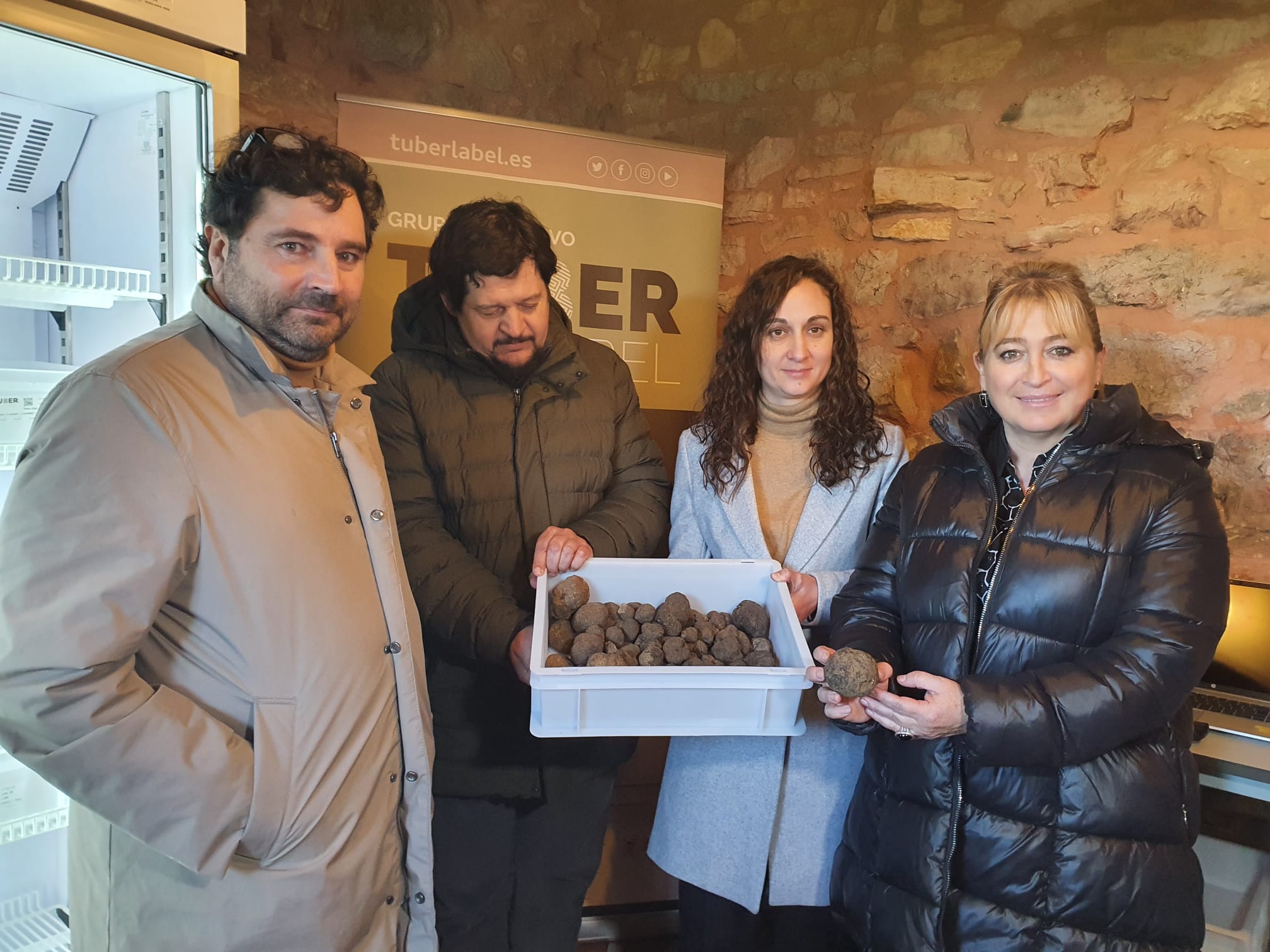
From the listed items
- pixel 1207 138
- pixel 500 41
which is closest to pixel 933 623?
pixel 1207 138

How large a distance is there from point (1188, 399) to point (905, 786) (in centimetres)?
134

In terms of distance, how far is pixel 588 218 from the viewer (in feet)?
8.39

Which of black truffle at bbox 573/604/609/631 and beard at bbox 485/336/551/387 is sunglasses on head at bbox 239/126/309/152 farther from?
black truffle at bbox 573/604/609/631

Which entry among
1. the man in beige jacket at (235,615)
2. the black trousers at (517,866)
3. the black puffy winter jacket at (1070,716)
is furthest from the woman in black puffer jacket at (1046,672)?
the man in beige jacket at (235,615)

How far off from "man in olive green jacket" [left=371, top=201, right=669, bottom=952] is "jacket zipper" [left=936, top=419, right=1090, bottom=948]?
2.45 ft

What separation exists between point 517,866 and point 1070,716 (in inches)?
49.4

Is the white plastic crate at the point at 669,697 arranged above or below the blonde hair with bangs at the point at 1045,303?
below

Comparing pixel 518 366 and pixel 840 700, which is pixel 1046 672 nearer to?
pixel 840 700

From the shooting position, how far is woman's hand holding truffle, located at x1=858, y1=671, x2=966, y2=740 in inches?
50.0

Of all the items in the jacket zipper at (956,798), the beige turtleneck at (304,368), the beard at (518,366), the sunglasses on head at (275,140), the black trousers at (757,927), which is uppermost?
the sunglasses on head at (275,140)

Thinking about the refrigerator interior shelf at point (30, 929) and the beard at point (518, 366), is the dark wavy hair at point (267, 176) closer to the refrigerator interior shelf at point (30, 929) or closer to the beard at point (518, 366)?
the beard at point (518, 366)

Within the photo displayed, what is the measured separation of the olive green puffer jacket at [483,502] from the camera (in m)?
1.75

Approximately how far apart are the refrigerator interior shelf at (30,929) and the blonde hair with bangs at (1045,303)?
205 cm

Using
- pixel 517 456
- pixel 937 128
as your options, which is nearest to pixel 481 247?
pixel 517 456
